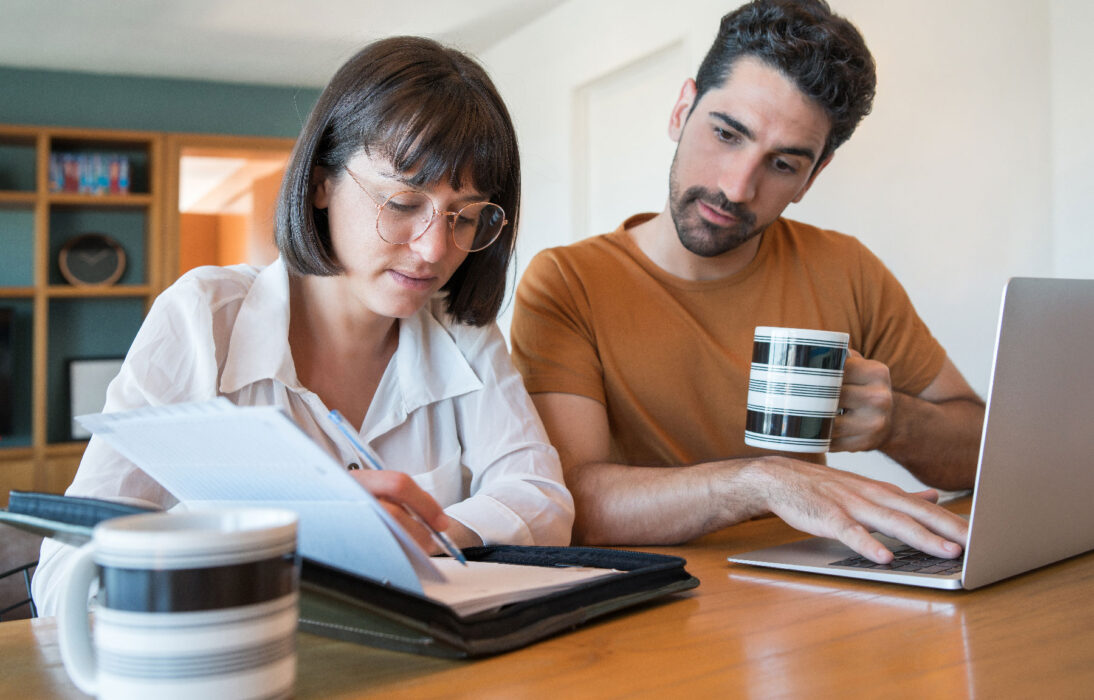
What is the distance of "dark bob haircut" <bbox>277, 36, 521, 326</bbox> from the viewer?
1.16m

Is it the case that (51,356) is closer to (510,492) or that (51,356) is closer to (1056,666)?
(510,492)

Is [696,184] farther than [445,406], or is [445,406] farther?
[696,184]

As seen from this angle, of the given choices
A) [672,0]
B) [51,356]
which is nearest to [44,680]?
[672,0]

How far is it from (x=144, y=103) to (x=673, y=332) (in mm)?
5235

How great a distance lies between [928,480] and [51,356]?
5.35m

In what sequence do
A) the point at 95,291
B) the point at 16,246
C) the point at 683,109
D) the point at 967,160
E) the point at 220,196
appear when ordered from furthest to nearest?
the point at 220,196 → the point at 16,246 → the point at 95,291 → the point at 967,160 → the point at 683,109

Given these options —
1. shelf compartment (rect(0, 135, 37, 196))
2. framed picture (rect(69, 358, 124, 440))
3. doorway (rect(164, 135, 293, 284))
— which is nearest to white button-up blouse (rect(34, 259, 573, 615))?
doorway (rect(164, 135, 293, 284))

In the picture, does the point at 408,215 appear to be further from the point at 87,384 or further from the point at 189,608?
the point at 87,384

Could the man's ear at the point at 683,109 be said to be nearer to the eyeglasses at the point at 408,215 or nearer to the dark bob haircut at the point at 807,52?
the dark bob haircut at the point at 807,52

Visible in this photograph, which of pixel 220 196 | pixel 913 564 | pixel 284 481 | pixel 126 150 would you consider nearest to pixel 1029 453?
pixel 913 564

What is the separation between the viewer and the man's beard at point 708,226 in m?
1.65

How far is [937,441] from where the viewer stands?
1672 mm

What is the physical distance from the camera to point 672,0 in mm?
3848

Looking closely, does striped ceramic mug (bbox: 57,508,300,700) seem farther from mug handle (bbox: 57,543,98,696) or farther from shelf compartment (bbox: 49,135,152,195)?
shelf compartment (bbox: 49,135,152,195)
